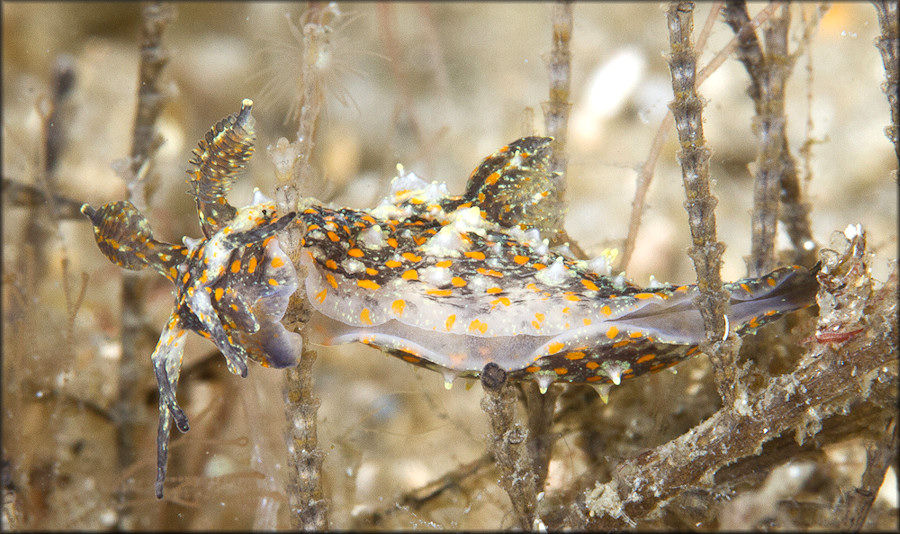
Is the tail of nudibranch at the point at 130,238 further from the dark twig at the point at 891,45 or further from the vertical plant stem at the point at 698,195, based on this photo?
the dark twig at the point at 891,45

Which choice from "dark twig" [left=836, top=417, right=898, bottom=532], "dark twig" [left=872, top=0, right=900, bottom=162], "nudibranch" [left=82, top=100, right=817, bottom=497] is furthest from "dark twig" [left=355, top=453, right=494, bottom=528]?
"dark twig" [left=872, top=0, right=900, bottom=162]

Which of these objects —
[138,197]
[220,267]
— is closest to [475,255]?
[220,267]

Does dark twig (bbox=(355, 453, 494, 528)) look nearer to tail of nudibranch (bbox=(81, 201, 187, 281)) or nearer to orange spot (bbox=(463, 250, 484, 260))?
orange spot (bbox=(463, 250, 484, 260))

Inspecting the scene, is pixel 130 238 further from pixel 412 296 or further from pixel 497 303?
pixel 497 303

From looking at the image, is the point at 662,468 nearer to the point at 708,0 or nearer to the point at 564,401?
the point at 564,401

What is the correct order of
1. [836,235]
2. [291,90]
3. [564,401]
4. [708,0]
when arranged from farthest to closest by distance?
[708,0] < [291,90] < [564,401] < [836,235]

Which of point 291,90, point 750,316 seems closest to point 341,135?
point 291,90
